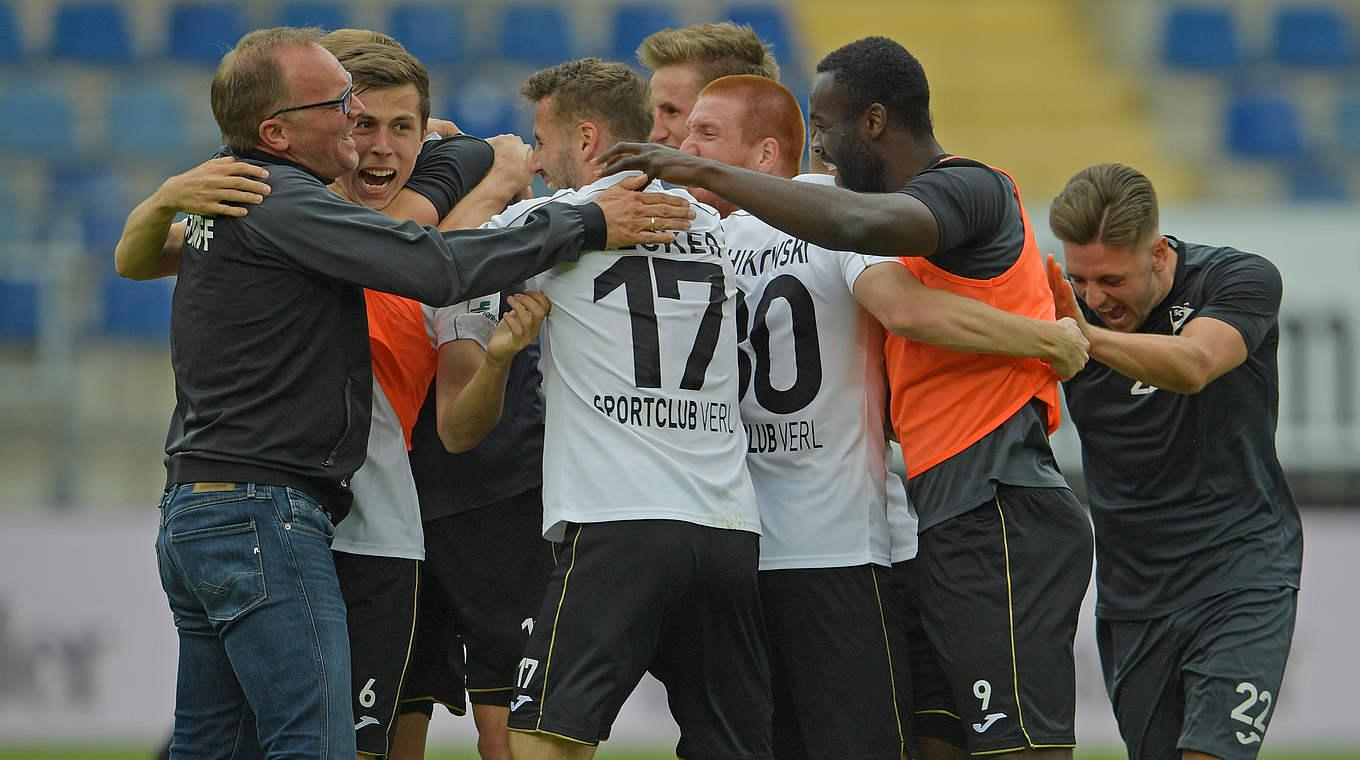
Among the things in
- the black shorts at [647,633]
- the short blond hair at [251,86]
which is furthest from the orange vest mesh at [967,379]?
the short blond hair at [251,86]

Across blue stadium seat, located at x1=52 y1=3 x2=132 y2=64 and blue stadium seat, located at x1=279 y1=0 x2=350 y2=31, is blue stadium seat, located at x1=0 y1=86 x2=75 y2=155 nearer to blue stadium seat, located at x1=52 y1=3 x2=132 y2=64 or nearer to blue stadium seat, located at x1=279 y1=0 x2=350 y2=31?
blue stadium seat, located at x1=52 y1=3 x2=132 y2=64

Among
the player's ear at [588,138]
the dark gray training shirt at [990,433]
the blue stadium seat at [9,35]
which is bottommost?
the dark gray training shirt at [990,433]

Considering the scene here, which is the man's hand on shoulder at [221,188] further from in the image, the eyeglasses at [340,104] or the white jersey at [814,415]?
the white jersey at [814,415]

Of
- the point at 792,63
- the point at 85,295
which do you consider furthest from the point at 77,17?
the point at 792,63

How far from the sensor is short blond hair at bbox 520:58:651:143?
471 cm

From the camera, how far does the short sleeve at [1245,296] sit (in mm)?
5086

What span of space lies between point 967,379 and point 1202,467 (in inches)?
44.7

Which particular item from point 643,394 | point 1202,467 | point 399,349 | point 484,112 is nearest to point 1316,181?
point 484,112

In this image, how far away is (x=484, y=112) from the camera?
542 inches

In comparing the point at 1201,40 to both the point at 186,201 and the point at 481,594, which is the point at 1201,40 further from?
the point at 186,201

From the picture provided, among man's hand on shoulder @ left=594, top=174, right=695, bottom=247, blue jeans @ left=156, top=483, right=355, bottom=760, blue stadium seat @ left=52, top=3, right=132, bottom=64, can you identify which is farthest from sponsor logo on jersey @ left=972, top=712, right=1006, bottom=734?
blue stadium seat @ left=52, top=3, right=132, bottom=64

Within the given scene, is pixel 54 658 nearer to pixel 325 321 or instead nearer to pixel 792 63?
pixel 325 321

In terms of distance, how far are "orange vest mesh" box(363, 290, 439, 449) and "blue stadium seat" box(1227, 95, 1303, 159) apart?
41.4ft

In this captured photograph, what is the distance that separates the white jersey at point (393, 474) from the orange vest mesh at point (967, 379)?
1321 millimetres
